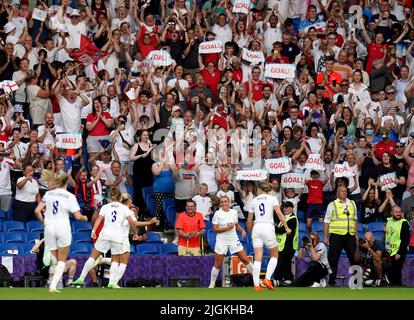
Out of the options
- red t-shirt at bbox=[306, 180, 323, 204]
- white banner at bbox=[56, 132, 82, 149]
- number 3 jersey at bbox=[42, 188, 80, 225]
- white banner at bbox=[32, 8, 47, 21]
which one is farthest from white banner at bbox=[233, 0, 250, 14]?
number 3 jersey at bbox=[42, 188, 80, 225]

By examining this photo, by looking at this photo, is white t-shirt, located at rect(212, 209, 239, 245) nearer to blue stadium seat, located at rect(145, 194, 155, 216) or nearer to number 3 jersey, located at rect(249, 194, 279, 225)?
number 3 jersey, located at rect(249, 194, 279, 225)

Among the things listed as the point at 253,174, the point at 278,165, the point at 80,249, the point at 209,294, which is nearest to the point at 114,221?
the point at 209,294

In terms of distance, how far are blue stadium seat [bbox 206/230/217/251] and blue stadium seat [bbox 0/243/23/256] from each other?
4.02 meters

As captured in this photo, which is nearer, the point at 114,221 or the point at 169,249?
the point at 114,221

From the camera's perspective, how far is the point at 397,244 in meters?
26.8

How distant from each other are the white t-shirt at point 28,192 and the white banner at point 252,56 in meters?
6.23

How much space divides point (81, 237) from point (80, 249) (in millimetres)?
734

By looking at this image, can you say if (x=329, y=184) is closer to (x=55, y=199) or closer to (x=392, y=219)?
(x=392, y=219)

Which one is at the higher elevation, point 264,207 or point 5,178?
point 5,178

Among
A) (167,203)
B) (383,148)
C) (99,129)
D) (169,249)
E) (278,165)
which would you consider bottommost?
(169,249)

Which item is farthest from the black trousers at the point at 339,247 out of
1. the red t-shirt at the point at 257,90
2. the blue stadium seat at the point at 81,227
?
the red t-shirt at the point at 257,90

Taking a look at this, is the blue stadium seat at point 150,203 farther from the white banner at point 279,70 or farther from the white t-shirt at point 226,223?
the white banner at point 279,70

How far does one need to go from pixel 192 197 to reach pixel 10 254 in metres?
4.30

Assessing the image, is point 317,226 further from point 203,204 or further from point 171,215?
point 171,215
